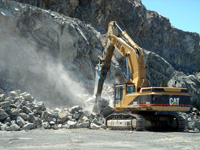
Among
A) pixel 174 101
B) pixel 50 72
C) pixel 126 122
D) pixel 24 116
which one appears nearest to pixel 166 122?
pixel 174 101

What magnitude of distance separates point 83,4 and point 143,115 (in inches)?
967

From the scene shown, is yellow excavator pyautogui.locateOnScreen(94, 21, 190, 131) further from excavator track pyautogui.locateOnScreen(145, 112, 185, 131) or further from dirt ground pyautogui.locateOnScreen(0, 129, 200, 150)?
dirt ground pyautogui.locateOnScreen(0, 129, 200, 150)

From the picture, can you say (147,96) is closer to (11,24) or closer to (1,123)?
(1,123)

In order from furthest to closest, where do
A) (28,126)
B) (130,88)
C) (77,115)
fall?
1. (77,115)
2. (130,88)
3. (28,126)

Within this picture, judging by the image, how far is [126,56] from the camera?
45.6ft

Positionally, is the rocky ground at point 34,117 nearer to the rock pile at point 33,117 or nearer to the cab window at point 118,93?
the rock pile at point 33,117

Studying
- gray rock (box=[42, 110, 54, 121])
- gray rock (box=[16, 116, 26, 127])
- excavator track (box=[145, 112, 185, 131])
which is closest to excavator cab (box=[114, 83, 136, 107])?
excavator track (box=[145, 112, 185, 131])

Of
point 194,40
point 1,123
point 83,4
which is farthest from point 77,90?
point 194,40

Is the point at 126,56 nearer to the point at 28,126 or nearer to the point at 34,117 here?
the point at 34,117

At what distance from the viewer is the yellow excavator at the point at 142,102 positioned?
39.2 feet

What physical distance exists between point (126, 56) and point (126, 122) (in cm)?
317

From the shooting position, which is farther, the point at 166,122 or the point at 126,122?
the point at 166,122

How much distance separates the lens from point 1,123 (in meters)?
11.7

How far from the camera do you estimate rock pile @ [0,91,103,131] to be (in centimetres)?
1203
